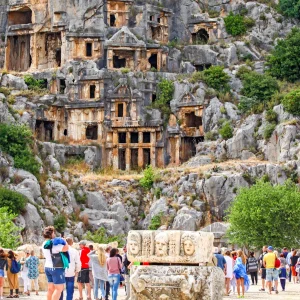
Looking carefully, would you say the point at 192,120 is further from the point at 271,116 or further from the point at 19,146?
the point at 19,146

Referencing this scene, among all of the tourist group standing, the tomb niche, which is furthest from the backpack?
the tomb niche

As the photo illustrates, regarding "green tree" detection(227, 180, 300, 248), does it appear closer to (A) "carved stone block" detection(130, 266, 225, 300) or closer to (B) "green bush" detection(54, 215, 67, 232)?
(B) "green bush" detection(54, 215, 67, 232)

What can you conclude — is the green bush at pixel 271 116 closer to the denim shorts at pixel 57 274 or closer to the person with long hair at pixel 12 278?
the person with long hair at pixel 12 278

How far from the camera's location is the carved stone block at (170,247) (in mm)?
28359

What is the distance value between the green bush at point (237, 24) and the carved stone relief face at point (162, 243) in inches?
2715

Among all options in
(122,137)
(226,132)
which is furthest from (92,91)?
(226,132)

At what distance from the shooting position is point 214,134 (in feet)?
287

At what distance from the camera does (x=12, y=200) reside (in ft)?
248

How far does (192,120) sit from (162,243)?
6266cm

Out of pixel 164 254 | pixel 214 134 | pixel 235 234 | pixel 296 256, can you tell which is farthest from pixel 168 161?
pixel 164 254

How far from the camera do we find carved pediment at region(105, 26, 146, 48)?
92500 millimetres

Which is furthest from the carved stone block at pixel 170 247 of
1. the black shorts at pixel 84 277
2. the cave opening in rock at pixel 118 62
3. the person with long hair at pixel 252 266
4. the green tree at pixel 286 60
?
the cave opening in rock at pixel 118 62

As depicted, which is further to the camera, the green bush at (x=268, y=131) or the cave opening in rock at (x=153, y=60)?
the cave opening in rock at (x=153, y=60)

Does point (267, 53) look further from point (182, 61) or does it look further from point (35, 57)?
point (35, 57)
